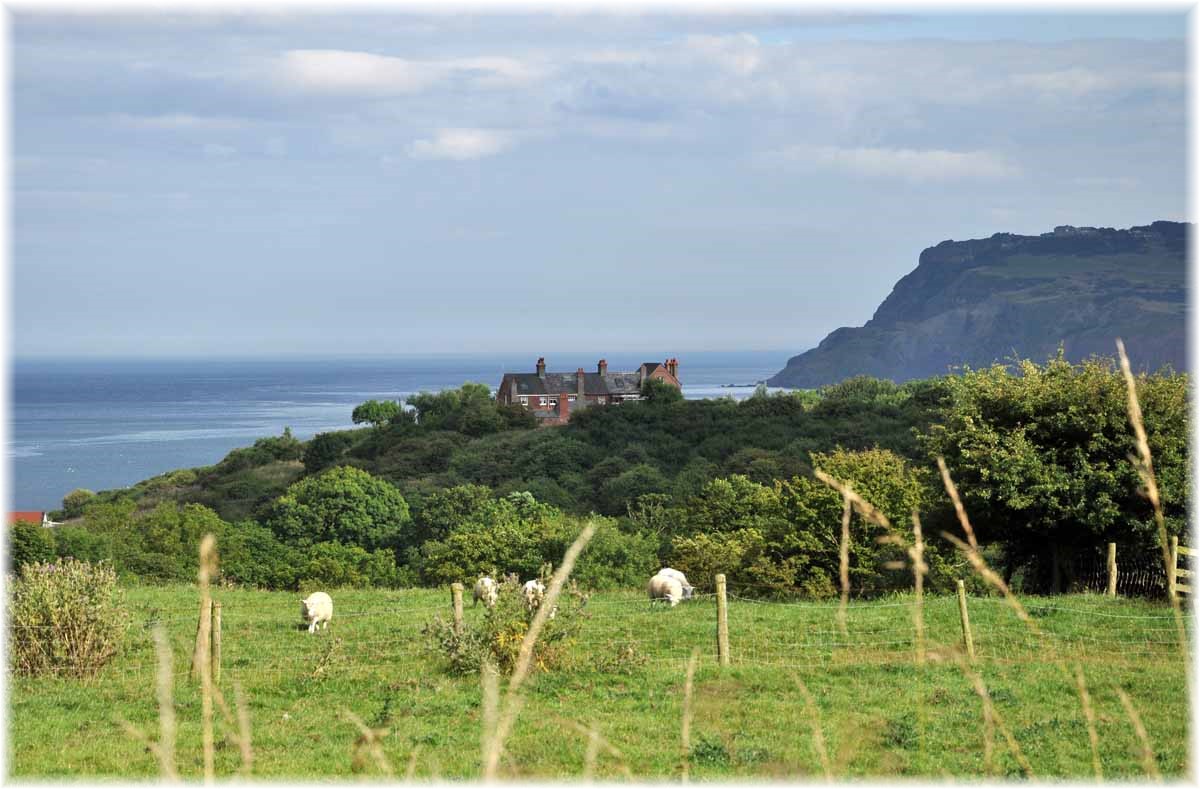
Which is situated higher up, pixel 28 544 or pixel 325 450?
pixel 325 450

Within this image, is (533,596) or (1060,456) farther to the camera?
(1060,456)

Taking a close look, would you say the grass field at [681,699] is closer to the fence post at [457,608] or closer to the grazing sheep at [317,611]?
the grazing sheep at [317,611]

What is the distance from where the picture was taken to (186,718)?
392 inches

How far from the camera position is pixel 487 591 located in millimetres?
13242

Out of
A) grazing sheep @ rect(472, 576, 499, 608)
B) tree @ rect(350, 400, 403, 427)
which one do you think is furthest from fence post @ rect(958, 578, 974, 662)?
tree @ rect(350, 400, 403, 427)

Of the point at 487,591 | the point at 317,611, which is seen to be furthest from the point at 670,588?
the point at 317,611

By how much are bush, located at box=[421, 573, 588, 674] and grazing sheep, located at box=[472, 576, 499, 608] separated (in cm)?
32

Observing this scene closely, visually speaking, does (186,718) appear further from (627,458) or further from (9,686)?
(627,458)

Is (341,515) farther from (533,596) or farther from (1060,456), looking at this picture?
(533,596)

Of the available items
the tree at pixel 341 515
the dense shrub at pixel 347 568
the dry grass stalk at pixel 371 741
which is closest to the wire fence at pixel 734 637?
the dry grass stalk at pixel 371 741

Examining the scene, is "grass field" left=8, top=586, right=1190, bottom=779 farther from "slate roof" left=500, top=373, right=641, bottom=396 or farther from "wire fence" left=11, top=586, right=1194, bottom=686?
"slate roof" left=500, top=373, right=641, bottom=396

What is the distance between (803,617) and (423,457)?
185 ft

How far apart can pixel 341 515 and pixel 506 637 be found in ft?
122

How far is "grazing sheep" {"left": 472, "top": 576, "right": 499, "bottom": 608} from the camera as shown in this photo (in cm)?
1198
